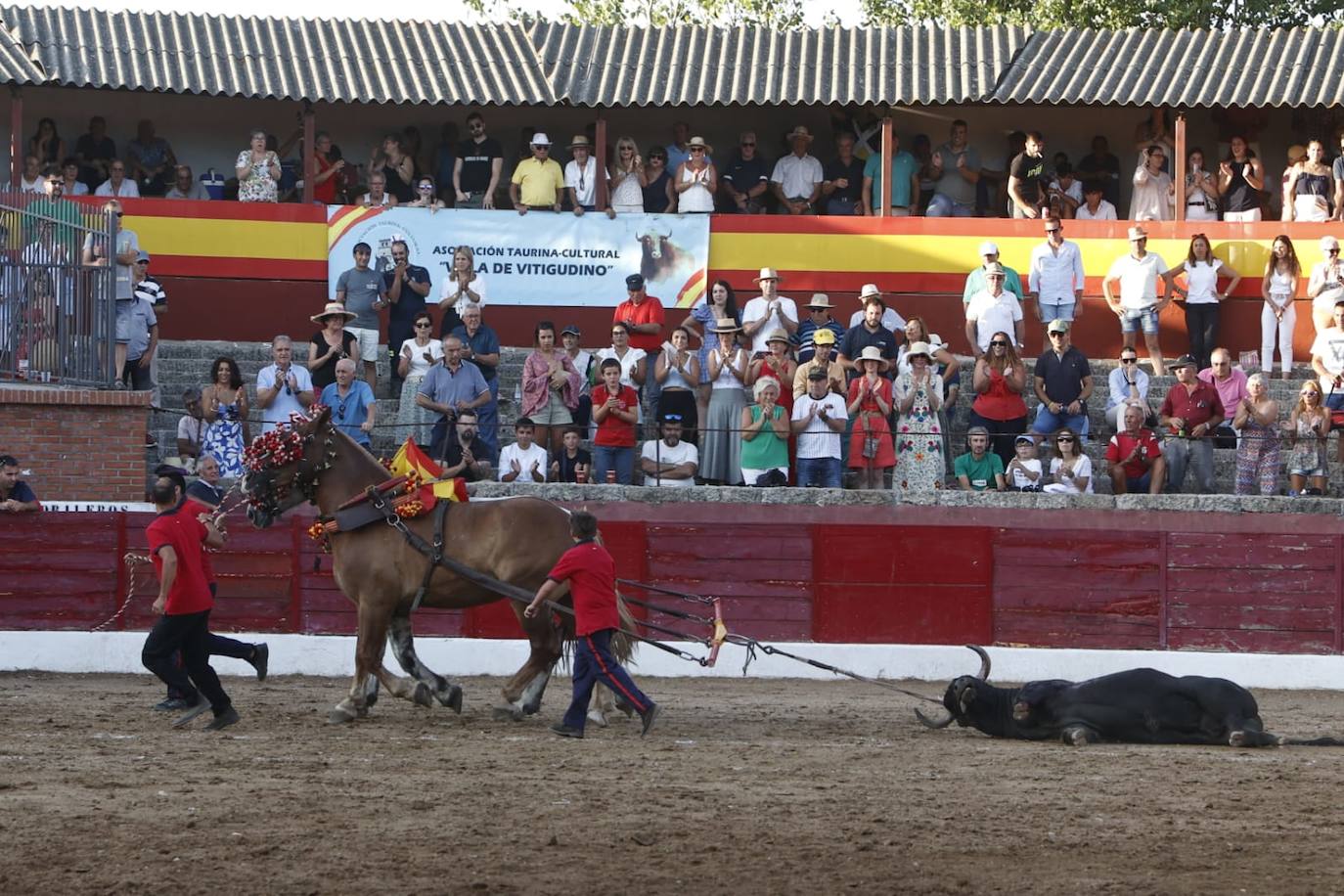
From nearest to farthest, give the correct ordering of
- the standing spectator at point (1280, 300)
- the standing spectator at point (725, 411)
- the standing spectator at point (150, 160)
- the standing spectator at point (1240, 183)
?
the standing spectator at point (725, 411), the standing spectator at point (1280, 300), the standing spectator at point (1240, 183), the standing spectator at point (150, 160)

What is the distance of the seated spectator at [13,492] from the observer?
16141 millimetres

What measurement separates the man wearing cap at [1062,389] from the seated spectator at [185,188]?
9.36m

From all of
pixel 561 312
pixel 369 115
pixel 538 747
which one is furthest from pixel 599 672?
pixel 369 115

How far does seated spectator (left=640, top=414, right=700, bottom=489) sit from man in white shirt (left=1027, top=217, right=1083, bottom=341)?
468 cm

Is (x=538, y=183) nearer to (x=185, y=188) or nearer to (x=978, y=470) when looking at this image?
(x=185, y=188)

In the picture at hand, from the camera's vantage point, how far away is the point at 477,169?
21703 millimetres

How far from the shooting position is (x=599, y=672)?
1151cm

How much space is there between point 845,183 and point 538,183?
3.50 m

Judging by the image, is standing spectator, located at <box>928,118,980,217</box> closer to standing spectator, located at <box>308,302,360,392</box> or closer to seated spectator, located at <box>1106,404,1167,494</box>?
seated spectator, located at <box>1106,404,1167,494</box>

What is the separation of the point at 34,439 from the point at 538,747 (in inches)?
300

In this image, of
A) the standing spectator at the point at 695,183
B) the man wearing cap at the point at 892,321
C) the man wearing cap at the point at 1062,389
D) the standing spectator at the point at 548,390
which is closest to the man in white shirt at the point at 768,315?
the man wearing cap at the point at 892,321

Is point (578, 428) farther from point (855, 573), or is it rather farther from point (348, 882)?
point (348, 882)

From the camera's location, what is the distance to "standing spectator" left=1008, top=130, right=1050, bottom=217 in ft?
71.4

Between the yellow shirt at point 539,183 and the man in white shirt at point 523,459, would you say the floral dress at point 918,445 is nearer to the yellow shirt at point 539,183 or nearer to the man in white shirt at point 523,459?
the man in white shirt at point 523,459
